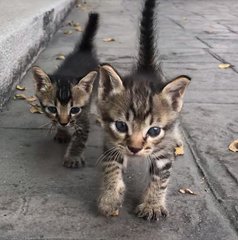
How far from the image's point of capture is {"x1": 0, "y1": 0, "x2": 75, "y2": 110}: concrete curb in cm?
487

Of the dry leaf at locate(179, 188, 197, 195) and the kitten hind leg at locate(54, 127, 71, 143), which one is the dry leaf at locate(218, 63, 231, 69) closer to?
the kitten hind leg at locate(54, 127, 71, 143)

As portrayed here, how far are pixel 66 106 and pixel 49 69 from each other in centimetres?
222

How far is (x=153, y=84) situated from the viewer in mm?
3328

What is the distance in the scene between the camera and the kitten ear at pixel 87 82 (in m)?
4.11

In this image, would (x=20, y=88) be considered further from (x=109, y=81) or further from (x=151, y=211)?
(x=151, y=211)

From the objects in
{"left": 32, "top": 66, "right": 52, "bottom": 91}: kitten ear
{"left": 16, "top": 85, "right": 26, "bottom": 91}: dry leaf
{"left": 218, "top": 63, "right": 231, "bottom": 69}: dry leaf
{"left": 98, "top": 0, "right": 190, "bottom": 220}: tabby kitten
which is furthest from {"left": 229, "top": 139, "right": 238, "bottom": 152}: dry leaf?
{"left": 218, "top": 63, "right": 231, "bottom": 69}: dry leaf

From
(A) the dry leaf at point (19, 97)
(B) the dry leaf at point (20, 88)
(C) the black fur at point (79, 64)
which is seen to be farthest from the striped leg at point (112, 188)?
(B) the dry leaf at point (20, 88)

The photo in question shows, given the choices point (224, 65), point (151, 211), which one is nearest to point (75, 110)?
point (151, 211)

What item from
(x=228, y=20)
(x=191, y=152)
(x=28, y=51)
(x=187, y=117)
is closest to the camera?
(x=191, y=152)

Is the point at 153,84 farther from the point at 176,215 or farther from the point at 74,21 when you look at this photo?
A: the point at 74,21

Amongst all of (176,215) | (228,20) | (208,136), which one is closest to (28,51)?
(208,136)

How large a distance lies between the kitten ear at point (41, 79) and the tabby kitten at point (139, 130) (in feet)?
2.82

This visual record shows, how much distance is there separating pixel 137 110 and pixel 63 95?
3.38ft

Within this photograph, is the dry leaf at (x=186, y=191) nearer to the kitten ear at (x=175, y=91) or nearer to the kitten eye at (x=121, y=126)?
the kitten ear at (x=175, y=91)
